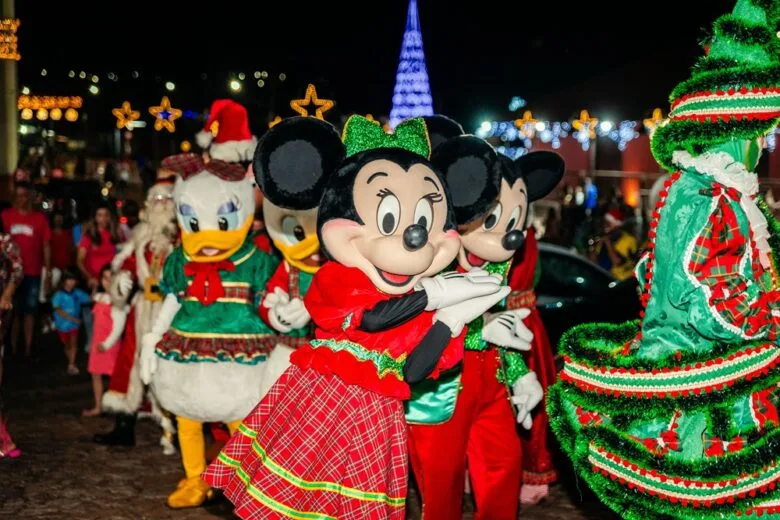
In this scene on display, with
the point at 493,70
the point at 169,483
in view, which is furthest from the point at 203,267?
the point at 493,70

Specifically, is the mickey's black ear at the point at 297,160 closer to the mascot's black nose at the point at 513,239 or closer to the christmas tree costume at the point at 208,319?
the mascot's black nose at the point at 513,239

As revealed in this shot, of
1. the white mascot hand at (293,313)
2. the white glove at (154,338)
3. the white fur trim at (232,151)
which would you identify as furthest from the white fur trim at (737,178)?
the white glove at (154,338)

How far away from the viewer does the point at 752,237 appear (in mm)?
3994

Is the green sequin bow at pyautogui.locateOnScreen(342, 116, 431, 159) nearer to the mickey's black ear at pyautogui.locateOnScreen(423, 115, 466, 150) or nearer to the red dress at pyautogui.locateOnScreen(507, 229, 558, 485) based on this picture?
the mickey's black ear at pyautogui.locateOnScreen(423, 115, 466, 150)

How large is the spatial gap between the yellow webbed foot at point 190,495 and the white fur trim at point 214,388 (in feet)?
1.67

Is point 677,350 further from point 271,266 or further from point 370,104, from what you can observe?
point 370,104

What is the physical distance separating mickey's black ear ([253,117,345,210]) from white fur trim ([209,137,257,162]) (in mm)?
2113

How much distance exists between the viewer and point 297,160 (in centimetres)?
422

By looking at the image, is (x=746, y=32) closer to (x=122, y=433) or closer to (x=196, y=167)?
(x=196, y=167)

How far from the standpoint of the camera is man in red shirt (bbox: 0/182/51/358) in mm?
10867

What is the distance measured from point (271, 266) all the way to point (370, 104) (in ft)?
75.7

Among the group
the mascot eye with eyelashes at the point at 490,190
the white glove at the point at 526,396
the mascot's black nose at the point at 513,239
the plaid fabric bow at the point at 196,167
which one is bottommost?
the white glove at the point at 526,396

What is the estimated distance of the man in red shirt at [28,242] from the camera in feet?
35.7

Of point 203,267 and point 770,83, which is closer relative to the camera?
point 770,83
